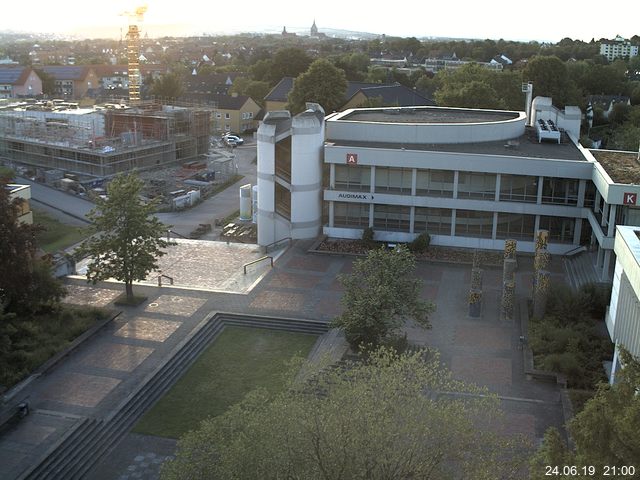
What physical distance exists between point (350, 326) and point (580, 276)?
14.4 metres

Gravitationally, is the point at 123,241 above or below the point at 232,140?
above

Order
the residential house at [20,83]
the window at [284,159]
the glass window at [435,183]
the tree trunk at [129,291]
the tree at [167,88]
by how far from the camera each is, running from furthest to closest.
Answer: the residential house at [20,83], the tree at [167,88], the window at [284,159], the glass window at [435,183], the tree trunk at [129,291]

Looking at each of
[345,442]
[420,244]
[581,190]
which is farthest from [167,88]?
[345,442]

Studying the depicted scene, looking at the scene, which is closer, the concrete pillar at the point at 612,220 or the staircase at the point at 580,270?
the concrete pillar at the point at 612,220

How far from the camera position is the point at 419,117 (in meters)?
48.8

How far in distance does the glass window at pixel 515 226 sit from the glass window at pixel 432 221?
2747mm

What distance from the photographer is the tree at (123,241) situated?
31.2 meters

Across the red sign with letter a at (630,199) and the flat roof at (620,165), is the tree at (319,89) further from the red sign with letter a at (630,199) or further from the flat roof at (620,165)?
the red sign with letter a at (630,199)

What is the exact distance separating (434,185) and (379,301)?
50.1ft

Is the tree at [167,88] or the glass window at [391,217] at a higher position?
the tree at [167,88]

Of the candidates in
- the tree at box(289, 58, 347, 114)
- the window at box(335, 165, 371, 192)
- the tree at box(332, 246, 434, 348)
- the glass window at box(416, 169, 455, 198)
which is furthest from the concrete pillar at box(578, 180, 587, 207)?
the tree at box(289, 58, 347, 114)

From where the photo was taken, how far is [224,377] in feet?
83.9

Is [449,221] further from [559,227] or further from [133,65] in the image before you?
[133,65]

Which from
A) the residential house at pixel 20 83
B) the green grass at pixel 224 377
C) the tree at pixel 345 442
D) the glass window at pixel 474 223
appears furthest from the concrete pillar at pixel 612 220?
the residential house at pixel 20 83
